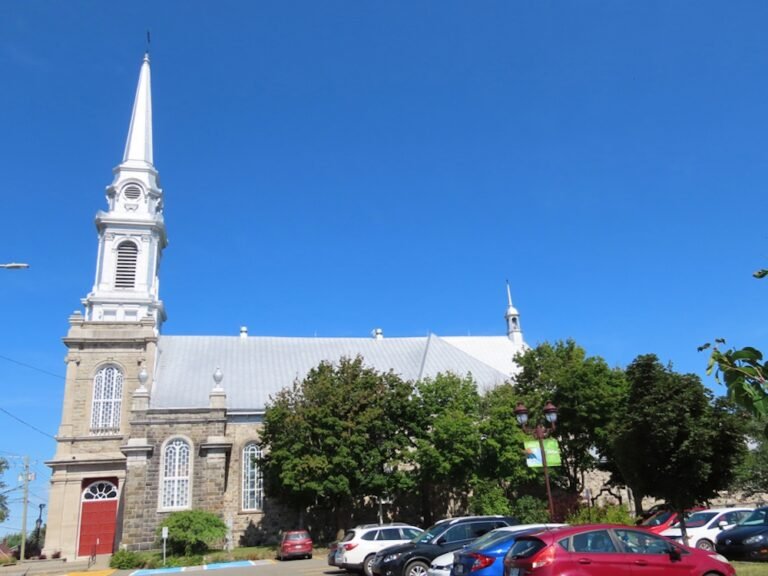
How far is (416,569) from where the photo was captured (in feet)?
49.4

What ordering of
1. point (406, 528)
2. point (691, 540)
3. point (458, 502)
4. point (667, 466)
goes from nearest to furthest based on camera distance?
point (667, 466) → point (691, 540) → point (406, 528) → point (458, 502)

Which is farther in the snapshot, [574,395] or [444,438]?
[574,395]

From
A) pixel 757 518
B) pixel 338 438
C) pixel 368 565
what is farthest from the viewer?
pixel 338 438

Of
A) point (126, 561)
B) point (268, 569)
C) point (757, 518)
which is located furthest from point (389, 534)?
point (126, 561)

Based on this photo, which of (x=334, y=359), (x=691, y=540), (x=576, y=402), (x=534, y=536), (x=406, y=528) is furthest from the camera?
(x=334, y=359)

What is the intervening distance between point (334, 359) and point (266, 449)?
360 inches

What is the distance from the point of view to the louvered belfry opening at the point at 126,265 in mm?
39844

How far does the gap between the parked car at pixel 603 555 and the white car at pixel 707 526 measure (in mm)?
9199

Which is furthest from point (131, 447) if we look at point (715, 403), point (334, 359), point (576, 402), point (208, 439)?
point (715, 403)

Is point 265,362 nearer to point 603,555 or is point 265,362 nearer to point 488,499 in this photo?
point 488,499

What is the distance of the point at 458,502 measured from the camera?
115 feet

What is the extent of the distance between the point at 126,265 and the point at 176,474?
14.8 metres

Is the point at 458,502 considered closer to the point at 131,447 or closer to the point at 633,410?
the point at 131,447

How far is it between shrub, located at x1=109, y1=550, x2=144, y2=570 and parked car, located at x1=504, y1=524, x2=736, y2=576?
24272mm
